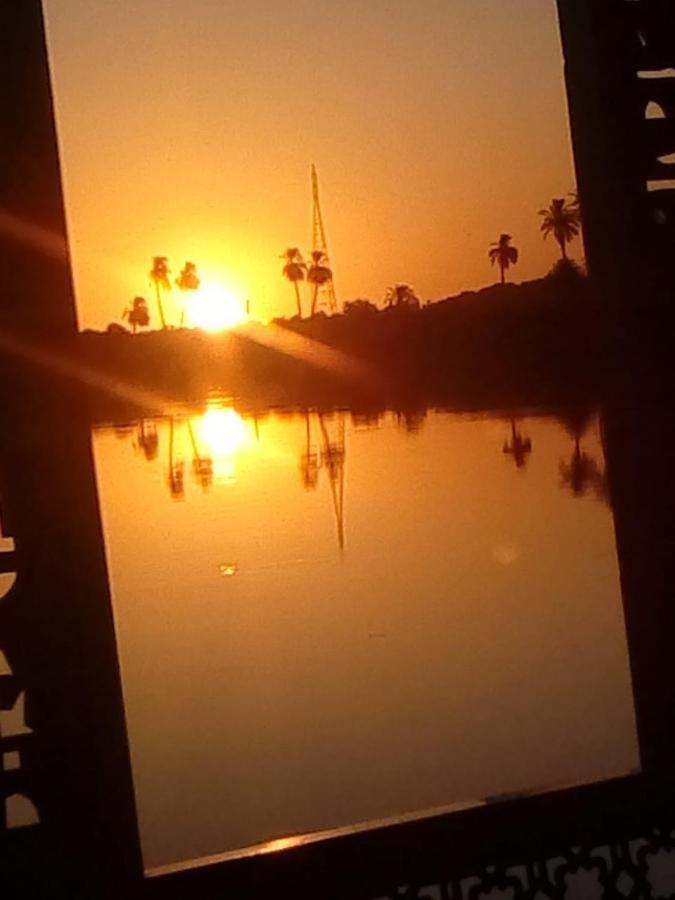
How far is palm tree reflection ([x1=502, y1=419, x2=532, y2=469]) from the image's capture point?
3.04 meters

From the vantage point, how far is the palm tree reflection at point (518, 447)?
9.98 feet

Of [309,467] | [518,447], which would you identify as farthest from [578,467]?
[309,467]

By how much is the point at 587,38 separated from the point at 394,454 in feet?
7.95

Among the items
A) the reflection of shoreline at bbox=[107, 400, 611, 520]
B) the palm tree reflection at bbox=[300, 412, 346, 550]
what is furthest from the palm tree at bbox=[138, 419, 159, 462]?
the palm tree reflection at bbox=[300, 412, 346, 550]

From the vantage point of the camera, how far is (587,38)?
1.18 metres

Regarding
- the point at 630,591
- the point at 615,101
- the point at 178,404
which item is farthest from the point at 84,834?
the point at 178,404

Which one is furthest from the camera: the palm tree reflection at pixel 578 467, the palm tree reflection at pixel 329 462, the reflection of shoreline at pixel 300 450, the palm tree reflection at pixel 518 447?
the palm tree reflection at pixel 518 447

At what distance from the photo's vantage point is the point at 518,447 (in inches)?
125

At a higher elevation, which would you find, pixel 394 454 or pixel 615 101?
pixel 615 101

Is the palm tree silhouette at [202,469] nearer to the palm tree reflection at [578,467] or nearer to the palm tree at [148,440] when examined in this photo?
the palm tree at [148,440]

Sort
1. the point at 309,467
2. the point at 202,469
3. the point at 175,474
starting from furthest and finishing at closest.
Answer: the point at 309,467
the point at 175,474
the point at 202,469

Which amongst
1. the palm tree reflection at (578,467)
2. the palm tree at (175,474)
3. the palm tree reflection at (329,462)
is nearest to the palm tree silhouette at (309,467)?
the palm tree reflection at (329,462)

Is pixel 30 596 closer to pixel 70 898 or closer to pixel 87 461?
pixel 87 461

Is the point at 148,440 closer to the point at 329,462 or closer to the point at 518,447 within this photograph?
→ the point at 329,462
